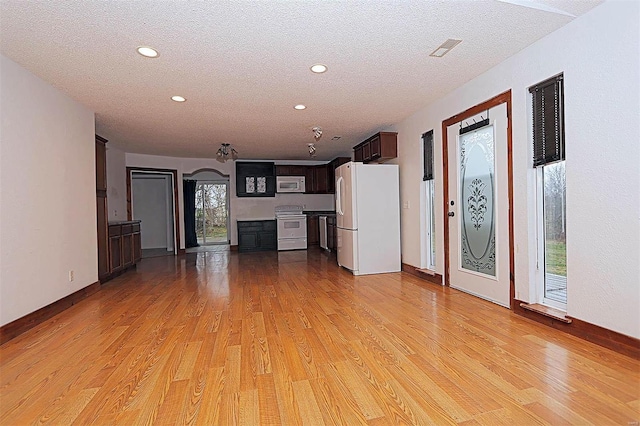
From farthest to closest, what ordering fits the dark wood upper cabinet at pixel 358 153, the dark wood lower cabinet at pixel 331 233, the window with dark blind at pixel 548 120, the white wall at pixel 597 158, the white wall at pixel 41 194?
the dark wood lower cabinet at pixel 331 233 → the dark wood upper cabinet at pixel 358 153 → the white wall at pixel 41 194 → the window with dark blind at pixel 548 120 → the white wall at pixel 597 158

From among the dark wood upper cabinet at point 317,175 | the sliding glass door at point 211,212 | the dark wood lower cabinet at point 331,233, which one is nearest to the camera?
the dark wood lower cabinet at point 331,233

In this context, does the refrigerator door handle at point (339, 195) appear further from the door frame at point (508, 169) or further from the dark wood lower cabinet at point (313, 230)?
the dark wood lower cabinet at point (313, 230)

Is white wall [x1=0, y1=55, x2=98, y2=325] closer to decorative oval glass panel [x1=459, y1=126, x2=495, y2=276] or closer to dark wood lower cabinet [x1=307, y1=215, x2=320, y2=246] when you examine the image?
decorative oval glass panel [x1=459, y1=126, x2=495, y2=276]

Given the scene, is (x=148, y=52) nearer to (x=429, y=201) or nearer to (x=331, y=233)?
(x=429, y=201)

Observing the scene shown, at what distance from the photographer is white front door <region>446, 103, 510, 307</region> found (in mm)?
3189

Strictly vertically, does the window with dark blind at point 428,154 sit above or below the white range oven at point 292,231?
above

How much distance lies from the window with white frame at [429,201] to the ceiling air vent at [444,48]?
5.44 ft

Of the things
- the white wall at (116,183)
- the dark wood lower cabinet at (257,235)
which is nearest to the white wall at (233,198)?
the dark wood lower cabinet at (257,235)

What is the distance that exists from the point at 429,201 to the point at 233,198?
557 centimetres

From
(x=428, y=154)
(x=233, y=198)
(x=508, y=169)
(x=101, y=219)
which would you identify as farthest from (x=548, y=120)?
(x=233, y=198)

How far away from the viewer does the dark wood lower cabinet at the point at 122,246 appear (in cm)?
502

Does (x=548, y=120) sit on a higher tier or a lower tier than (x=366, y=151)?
lower

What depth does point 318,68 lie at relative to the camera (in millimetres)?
3078

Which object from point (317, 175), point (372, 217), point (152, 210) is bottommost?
point (372, 217)
